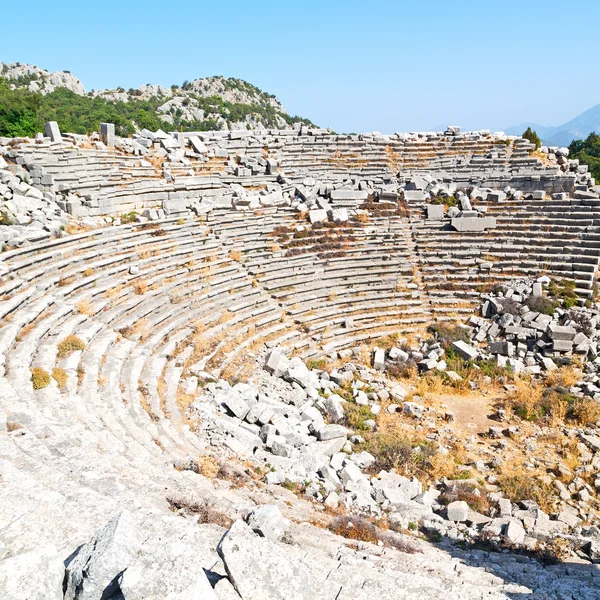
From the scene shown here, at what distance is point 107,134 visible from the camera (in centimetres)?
2294

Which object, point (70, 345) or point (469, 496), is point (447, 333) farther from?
point (70, 345)

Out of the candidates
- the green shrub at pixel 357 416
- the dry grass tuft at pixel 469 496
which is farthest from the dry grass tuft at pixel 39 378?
the dry grass tuft at pixel 469 496

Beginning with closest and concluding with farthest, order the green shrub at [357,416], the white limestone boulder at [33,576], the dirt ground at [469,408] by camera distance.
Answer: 1. the white limestone boulder at [33,576]
2. the green shrub at [357,416]
3. the dirt ground at [469,408]

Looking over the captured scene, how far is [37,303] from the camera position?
11.6 meters

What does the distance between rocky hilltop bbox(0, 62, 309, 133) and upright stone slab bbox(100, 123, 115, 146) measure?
25667mm

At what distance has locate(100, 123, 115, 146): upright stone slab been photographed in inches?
896

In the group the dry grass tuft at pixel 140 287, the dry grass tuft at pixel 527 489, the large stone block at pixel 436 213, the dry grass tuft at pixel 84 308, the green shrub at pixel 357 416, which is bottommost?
the dry grass tuft at pixel 527 489

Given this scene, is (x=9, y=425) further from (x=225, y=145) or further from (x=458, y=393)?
(x=225, y=145)

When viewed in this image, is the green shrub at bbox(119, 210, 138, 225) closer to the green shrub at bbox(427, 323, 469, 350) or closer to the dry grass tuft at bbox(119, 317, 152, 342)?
the dry grass tuft at bbox(119, 317, 152, 342)

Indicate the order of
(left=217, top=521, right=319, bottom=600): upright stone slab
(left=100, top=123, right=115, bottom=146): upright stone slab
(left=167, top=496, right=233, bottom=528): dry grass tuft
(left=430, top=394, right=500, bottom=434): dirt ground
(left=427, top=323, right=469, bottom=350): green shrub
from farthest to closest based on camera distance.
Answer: (left=100, top=123, right=115, bottom=146): upright stone slab, (left=427, top=323, right=469, bottom=350): green shrub, (left=430, top=394, right=500, bottom=434): dirt ground, (left=167, top=496, right=233, bottom=528): dry grass tuft, (left=217, top=521, right=319, bottom=600): upright stone slab

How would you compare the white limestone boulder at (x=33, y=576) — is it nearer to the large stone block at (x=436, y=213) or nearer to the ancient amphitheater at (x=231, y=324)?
the ancient amphitheater at (x=231, y=324)

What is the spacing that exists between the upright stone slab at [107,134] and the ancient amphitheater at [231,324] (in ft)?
0.51

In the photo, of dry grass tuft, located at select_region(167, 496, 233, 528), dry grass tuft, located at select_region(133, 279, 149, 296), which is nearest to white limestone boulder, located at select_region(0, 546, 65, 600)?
dry grass tuft, located at select_region(167, 496, 233, 528)

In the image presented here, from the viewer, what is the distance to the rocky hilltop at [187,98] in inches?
2183
